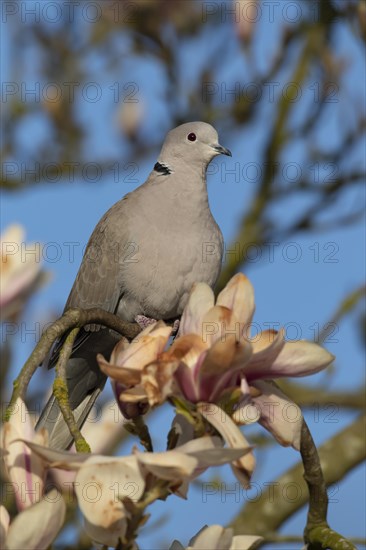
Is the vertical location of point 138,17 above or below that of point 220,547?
above

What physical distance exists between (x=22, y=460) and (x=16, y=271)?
541 mm

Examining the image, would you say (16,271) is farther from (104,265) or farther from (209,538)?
(104,265)

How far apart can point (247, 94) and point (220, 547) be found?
3.43 meters

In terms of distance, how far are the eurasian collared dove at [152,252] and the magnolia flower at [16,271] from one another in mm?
1609

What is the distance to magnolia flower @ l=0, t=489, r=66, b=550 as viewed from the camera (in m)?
1.24

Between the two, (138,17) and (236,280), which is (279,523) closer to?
(236,280)

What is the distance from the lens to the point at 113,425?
278 cm

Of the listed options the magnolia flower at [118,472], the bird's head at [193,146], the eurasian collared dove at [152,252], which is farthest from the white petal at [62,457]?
the bird's head at [193,146]

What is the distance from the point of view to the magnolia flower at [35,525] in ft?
4.06

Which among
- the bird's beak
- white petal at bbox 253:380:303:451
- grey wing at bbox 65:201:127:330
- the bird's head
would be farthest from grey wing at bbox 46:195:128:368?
white petal at bbox 253:380:303:451

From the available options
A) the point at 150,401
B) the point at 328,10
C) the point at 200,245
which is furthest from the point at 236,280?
the point at 328,10

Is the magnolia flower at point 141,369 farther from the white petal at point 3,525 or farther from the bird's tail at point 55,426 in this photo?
the bird's tail at point 55,426

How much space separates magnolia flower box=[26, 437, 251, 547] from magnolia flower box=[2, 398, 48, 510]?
61mm

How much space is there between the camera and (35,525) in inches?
48.6
